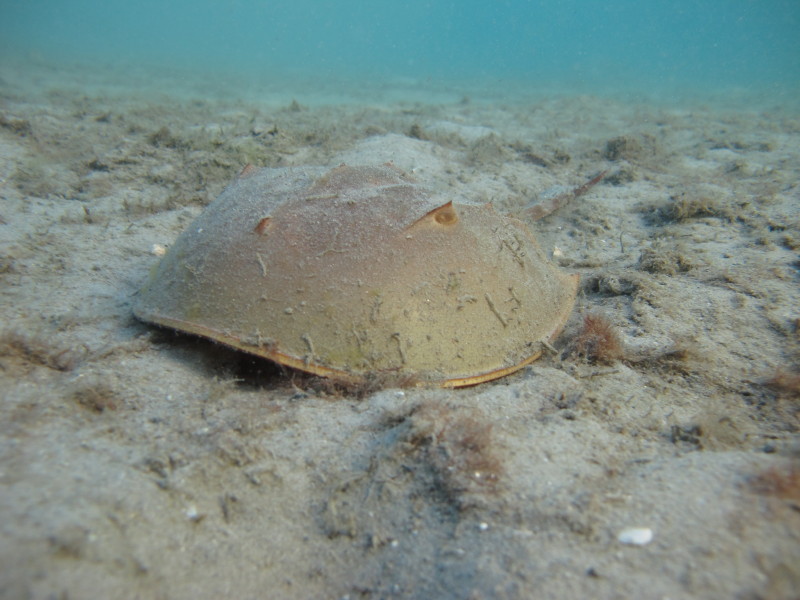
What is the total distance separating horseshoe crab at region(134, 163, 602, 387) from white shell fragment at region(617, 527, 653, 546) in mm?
1200

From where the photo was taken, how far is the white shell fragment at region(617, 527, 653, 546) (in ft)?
5.17

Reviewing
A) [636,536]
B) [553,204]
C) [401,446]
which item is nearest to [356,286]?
[401,446]

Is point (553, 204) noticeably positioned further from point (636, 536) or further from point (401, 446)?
point (636, 536)

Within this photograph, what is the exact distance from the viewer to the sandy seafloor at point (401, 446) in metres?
1.53

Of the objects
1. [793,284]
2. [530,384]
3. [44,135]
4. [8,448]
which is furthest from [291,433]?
[44,135]

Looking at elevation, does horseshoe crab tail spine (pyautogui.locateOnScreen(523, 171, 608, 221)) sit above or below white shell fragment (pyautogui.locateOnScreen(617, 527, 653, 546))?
above

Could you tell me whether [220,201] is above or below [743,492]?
above

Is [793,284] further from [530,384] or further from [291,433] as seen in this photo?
[291,433]

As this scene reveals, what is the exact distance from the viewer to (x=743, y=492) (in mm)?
1688

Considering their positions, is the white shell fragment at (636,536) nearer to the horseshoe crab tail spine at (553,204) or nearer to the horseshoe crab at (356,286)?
the horseshoe crab at (356,286)

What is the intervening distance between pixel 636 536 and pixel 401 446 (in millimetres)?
1093

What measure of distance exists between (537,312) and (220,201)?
105 inches

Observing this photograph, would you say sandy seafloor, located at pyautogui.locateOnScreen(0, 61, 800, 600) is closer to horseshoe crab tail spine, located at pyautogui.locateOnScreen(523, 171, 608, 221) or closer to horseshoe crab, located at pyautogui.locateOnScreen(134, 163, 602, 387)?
horseshoe crab, located at pyautogui.locateOnScreen(134, 163, 602, 387)

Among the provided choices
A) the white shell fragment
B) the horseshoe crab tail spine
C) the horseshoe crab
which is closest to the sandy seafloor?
the white shell fragment
